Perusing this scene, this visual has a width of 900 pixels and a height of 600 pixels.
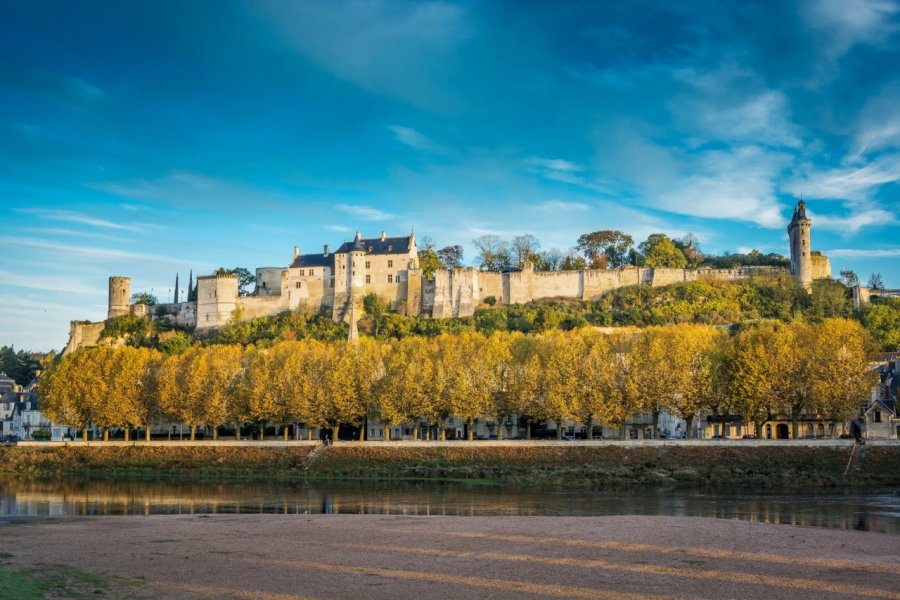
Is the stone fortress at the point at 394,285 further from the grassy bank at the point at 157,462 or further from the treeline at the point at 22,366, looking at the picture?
the grassy bank at the point at 157,462

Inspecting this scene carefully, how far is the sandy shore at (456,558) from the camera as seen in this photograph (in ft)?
71.8

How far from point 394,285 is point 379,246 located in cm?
629

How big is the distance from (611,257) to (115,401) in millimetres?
81320

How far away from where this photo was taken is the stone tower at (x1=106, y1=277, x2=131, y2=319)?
404 ft

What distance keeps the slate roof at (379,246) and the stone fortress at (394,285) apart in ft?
0.43

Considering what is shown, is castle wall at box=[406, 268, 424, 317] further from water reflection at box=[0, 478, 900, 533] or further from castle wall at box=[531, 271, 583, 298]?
water reflection at box=[0, 478, 900, 533]

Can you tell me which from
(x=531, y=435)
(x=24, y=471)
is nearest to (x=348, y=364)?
(x=531, y=435)

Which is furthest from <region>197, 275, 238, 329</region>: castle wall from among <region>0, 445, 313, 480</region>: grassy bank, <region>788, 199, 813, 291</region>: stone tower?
<region>788, 199, 813, 291</region>: stone tower

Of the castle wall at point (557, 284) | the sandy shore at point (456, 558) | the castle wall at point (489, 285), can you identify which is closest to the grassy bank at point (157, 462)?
the sandy shore at point (456, 558)

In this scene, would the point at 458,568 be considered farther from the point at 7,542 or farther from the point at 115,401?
the point at 115,401

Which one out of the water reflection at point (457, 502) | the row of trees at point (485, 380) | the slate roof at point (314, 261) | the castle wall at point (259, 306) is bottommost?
the water reflection at point (457, 502)

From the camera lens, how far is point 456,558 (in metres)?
26.4

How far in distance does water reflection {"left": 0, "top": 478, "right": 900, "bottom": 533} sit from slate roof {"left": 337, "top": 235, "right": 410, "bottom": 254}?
6542 centimetres

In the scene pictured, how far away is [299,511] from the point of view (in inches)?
1601
